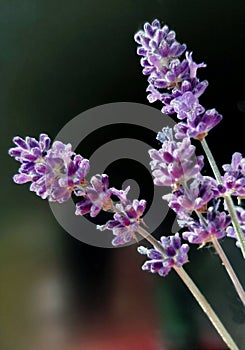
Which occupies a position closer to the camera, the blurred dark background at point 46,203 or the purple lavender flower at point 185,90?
the purple lavender flower at point 185,90

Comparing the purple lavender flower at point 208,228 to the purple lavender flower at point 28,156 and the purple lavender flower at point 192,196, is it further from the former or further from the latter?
the purple lavender flower at point 28,156

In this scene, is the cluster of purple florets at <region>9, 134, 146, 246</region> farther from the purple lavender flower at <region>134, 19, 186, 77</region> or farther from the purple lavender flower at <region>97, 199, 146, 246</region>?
the purple lavender flower at <region>134, 19, 186, 77</region>

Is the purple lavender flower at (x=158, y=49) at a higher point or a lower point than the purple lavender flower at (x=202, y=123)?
higher

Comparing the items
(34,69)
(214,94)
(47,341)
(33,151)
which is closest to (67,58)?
(34,69)

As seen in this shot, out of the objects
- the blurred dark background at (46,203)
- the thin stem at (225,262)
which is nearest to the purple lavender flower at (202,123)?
the thin stem at (225,262)

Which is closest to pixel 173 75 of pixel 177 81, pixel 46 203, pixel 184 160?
pixel 177 81

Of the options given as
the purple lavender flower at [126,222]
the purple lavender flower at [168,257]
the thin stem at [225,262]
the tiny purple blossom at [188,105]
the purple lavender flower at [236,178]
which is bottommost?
the thin stem at [225,262]
